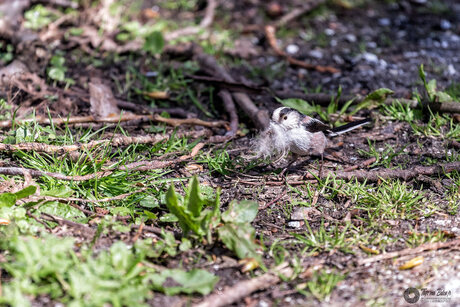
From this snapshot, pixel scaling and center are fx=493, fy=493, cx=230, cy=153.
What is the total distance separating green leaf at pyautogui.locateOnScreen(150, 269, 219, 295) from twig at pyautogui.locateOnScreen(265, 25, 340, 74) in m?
3.80

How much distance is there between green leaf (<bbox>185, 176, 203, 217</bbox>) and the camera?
10.1 feet

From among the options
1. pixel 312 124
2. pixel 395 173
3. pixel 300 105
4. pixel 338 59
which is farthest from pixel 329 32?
pixel 395 173

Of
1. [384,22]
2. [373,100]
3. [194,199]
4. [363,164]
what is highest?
[194,199]

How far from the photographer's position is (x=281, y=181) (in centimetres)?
410

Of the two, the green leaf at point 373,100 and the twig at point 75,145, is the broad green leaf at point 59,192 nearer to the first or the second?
the twig at point 75,145

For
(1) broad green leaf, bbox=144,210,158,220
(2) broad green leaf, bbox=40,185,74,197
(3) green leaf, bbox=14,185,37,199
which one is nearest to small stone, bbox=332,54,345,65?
(1) broad green leaf, bbox=144,210,158,220

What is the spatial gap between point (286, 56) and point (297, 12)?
1.29 metres

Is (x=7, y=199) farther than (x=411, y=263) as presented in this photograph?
Yes

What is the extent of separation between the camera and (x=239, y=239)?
10.1ft

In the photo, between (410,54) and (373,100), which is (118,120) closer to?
(373,100)

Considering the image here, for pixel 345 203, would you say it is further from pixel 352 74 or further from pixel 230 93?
pixel 352 74

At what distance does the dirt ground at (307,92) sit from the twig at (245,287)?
51 millimetres

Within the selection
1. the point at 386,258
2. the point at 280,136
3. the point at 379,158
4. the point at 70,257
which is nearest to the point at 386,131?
the point at 379,158

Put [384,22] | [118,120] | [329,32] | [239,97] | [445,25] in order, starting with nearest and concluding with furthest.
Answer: [118,120], [239,97], [329,32], [445,25], [384,22]
